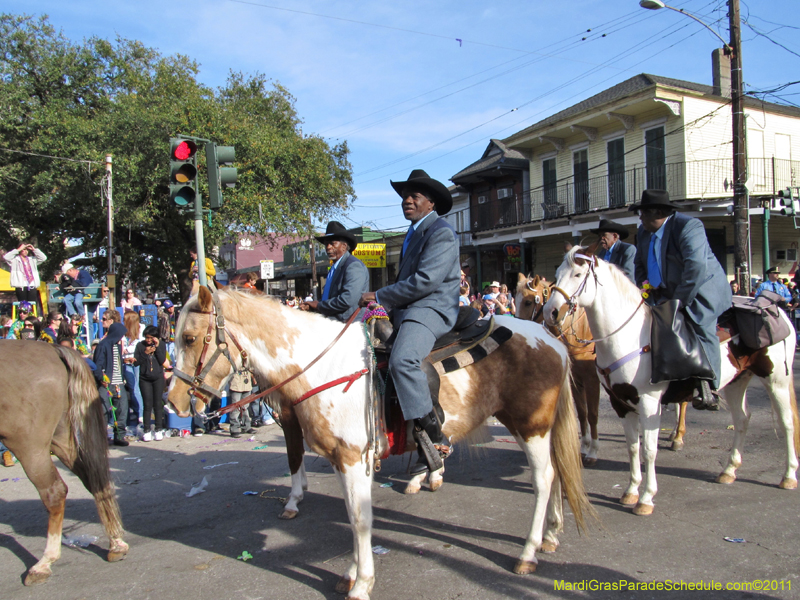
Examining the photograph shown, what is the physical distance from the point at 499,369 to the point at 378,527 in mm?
1816

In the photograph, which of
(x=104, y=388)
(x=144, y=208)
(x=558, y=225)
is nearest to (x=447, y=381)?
(x=104, y=388)

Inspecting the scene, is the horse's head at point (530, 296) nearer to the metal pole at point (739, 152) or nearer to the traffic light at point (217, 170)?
the traffic light at point (217, 170)

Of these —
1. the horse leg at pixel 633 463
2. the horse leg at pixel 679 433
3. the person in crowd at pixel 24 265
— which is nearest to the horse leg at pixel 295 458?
the horse leg at pixel 633 463

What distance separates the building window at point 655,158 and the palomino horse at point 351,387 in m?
17.1

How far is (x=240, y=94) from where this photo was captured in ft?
90.3

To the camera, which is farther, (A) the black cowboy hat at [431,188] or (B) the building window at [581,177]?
(B) the building window at [581,177]

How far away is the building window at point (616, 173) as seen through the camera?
766 inches

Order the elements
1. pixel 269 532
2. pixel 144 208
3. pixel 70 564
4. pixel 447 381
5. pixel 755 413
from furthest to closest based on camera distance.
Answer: pixel 144 208 → pixel 755 413 → pixel 269 532 → pixel 70 564 → pixel 447 381

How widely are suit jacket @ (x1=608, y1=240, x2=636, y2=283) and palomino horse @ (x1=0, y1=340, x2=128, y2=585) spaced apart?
5386 millimetres

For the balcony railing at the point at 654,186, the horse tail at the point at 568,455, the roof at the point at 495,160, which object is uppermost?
the roof at the point at 495,160

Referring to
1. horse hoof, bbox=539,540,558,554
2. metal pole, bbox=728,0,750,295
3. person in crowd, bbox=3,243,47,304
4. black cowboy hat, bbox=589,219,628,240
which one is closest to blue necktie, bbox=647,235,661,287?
black cowboy hat, bbox=589,219,628,240

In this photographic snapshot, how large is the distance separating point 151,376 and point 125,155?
15.2 metres

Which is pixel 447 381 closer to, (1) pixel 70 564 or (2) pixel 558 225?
(1) pixel 70 564

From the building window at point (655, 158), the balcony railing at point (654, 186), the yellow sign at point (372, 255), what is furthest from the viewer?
the yellow sign at point (372, 255)
